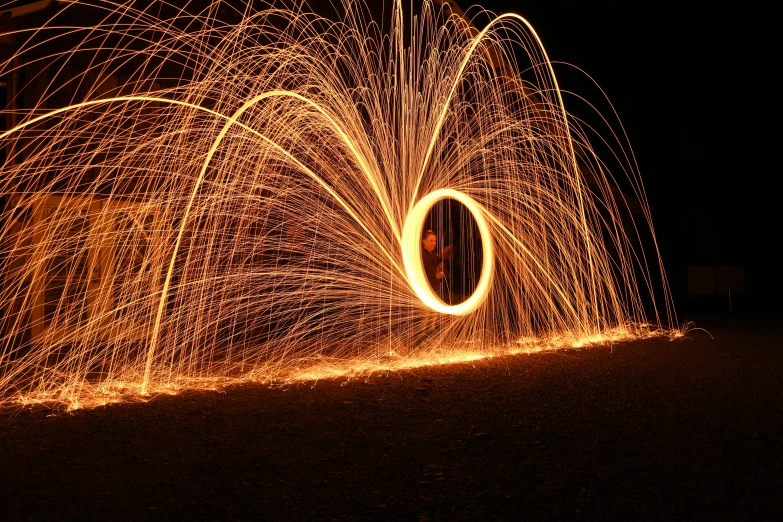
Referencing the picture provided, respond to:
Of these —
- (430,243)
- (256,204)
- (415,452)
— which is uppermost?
(256,204)

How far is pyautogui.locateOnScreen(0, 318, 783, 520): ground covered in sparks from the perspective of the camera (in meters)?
Answer: 3.99

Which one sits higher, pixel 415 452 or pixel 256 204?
pixel 256 204

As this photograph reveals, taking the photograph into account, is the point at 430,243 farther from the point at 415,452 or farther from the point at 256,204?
the point at 415,452

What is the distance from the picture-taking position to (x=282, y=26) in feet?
45.2

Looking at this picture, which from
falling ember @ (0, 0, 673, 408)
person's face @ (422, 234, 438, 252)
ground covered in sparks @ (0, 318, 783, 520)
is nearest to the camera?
ground covered in sparks @ (0, 318, 783, 520)

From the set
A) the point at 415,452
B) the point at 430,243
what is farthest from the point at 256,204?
the point at 415,452

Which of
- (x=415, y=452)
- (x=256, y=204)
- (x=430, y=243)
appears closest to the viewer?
(x=415, y=452)

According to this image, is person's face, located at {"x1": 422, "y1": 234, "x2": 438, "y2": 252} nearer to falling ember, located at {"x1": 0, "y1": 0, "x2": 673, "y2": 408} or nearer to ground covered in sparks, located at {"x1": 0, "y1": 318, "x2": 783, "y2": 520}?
falling ember, located at {"x1": 0, "y1": 0, "x2": 673, "y2": 408}

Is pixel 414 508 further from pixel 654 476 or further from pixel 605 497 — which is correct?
pixel 654 476

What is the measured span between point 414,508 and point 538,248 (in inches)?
325

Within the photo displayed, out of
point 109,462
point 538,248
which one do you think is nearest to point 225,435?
point 109,462

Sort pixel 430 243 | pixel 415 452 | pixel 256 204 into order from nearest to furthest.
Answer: pixel 415 452 < pixel 256 204 < pixel 430 243

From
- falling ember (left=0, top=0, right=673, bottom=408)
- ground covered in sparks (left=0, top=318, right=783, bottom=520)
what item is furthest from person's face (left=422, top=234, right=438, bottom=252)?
ground covered in sparks (left=0, top=318, right=783, bottom=520)

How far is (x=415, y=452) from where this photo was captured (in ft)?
16.5
